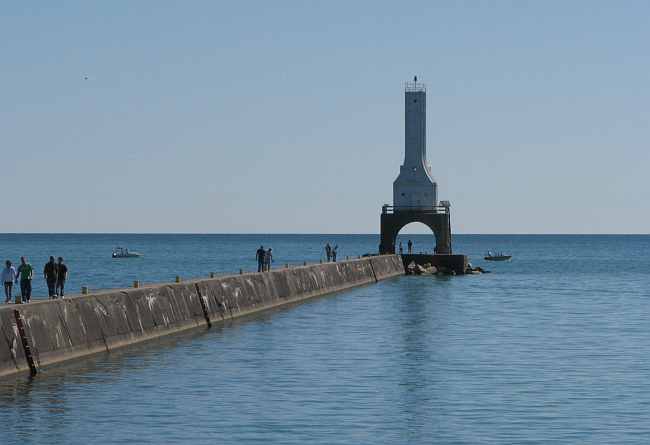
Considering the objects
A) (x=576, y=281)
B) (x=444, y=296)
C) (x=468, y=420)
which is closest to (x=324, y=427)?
(x=468, y=420)

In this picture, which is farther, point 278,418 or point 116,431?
point 278,418

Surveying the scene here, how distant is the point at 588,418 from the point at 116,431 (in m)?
9.88

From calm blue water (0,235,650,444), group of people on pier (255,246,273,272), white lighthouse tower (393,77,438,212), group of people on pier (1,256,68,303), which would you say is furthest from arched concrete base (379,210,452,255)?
group of people on pier (1,256,68,303)

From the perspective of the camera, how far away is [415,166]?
11306cm

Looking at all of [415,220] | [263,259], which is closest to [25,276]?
[263,259]

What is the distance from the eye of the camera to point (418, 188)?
11219 centimetres

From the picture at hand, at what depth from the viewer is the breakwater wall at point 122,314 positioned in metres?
33.2

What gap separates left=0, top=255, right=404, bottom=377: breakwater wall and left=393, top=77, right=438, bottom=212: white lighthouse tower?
4423 centimetres

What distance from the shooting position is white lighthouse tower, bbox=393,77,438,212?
11231 centimetres

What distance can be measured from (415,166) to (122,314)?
242 ft

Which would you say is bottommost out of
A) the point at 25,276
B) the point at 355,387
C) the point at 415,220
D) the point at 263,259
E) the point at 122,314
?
the point at 355,387

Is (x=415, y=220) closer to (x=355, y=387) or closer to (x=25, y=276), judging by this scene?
(x=25, y=276)

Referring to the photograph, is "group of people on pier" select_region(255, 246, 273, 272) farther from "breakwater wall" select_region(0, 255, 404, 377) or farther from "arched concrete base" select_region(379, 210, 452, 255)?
"arched concrete base" select_region(379, 210, 452, 255)

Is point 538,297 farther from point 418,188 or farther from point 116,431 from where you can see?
point 116,431
